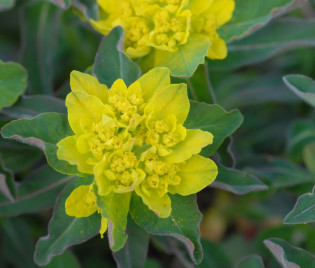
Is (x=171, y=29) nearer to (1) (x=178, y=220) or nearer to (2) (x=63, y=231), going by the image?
(1) (x=178, y=220)

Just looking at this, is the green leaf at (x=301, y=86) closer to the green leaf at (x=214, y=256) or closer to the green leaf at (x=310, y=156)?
the green leaf at (x=310, y=156)

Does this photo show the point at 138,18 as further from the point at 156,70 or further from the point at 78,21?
the point at 78,21

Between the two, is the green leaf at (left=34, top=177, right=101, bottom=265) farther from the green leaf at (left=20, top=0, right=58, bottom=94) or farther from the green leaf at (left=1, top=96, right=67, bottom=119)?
the green leaf at (left=20, top=0, right=58, bottom=94)

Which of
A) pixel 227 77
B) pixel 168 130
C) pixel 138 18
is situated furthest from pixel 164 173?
pixel 227 77

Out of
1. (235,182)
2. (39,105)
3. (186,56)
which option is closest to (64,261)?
A: (39,105)

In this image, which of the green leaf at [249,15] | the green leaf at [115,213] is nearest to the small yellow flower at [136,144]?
the green leaf at [115,213]

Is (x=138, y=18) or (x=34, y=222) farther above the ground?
(x=138, y=18)

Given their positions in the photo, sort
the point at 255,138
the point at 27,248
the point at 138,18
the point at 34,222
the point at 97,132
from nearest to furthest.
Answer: the point at 97,132, the point at 138,18, the point at 27,248, the point at 34,222, the point at 255,138

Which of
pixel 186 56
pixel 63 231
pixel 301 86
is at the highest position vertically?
pixel 186 56
